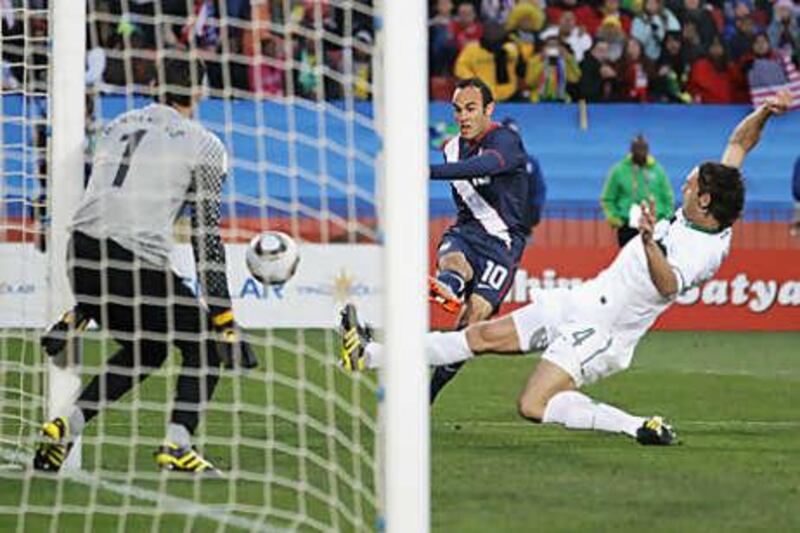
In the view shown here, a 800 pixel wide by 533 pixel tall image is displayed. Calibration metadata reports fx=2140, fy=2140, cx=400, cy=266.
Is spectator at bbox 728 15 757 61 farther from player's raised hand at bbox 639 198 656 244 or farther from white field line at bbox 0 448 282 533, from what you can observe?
white field line at bbox 0 448 282 533

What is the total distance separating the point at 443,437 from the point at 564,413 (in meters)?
0.84

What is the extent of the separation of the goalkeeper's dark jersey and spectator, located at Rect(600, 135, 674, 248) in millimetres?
12999

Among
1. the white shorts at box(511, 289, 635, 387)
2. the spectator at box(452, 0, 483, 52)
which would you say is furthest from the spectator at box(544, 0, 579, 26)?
the white shorts at box(511, 289, 635, 387)

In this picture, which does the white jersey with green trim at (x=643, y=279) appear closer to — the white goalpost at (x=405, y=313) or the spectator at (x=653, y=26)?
the white goalpost at (x=405, y=313)

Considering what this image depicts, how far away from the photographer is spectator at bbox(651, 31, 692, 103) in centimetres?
2448

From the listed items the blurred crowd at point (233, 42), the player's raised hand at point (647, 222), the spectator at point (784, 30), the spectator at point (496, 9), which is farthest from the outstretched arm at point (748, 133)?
the spectator at point (784, 30)

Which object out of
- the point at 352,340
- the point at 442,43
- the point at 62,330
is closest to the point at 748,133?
the point at 352,340

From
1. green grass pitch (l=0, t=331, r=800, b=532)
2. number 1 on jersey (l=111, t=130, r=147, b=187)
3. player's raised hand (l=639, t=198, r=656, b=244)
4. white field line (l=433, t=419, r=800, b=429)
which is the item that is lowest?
white field line (l=433, t=419, r=800, b=429)

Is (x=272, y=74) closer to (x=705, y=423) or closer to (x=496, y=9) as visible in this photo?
(x=496, y=9)

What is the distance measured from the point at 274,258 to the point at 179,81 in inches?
66.1

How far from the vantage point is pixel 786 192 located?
78.8 feet

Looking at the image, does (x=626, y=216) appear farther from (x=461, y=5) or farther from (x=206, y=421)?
(x=206, y=421)

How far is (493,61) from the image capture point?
77.9 ft

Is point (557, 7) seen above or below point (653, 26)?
above
